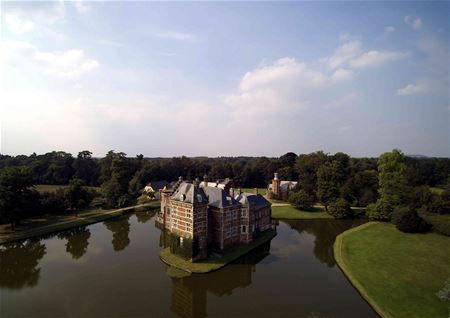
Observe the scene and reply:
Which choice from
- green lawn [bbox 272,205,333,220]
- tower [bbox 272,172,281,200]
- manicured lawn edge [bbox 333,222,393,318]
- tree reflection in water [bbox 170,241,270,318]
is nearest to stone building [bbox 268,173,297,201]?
tower [bbox 272,172,281,200]

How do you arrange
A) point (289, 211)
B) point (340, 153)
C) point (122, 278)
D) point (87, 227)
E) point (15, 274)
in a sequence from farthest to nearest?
point (340, 153)
point (289, 211)
point (87, 227)
point (15, 274)
point (122, 278)

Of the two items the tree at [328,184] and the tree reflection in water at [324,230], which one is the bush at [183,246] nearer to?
the tree reflection in water at [324,230]

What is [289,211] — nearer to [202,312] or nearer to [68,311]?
[202,312]

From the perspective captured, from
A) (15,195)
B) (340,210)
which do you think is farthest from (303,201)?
(15,195)

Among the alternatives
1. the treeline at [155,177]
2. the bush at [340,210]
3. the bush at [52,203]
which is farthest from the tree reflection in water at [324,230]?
the bush at [52,203]

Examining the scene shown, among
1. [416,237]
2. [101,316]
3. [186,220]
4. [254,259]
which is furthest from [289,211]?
[101,316]

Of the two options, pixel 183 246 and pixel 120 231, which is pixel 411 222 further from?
pixel 120 231

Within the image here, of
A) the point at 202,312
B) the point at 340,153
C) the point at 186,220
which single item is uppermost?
the point at 340,153

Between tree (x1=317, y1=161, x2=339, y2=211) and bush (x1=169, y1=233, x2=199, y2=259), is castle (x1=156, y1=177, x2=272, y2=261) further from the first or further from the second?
tree (x1=317, y1=161, x2=339, y2=211)
